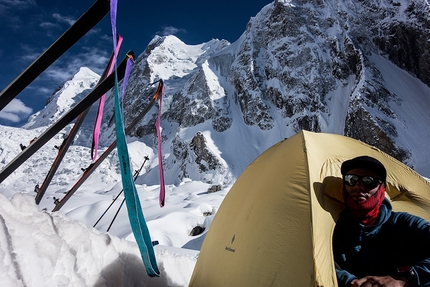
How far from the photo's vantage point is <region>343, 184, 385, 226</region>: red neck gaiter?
189cm

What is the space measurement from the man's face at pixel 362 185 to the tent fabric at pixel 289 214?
182mm

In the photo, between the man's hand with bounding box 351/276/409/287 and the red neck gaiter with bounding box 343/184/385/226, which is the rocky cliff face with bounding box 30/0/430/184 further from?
→ the man's hand with bounding box 351/276/409/287

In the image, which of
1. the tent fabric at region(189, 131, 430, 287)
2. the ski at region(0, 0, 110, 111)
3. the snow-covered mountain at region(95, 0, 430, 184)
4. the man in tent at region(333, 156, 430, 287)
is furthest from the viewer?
the snow-covered mountain at region(95, 0, 430, 184)

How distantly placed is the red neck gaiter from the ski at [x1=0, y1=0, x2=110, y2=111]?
8.51ft

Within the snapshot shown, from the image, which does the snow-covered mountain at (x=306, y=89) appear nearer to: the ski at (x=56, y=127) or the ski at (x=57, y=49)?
the ski at (x=56, y=127)

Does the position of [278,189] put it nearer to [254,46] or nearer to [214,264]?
[214,264]

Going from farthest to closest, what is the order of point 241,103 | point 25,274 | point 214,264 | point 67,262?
point 241,103 → point 214,264 → point 67,262 → point 25,274

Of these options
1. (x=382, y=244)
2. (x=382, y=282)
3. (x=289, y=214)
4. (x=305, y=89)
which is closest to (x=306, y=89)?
(x=305, y=89)

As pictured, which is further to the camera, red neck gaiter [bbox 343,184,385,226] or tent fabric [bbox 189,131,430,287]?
red neck gaiter [bbox 343,184,385,226]

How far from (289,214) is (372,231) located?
0.62 meters

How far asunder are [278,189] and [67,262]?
161cm

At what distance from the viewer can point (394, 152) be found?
101ft

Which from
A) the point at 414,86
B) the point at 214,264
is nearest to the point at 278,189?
the point at 214,264

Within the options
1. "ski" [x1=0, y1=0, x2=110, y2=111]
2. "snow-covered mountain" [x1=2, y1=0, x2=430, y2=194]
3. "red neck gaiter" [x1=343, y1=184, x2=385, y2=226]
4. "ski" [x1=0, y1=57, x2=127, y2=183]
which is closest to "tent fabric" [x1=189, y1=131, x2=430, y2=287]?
"red neck gaiter" [x1=343, y1=184, x2=385, y2=226]
